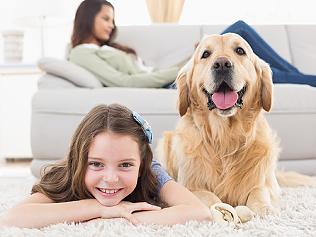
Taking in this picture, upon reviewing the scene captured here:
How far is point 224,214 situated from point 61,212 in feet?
1.68

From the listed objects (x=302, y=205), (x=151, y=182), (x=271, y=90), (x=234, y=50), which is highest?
(x=234, y=50)

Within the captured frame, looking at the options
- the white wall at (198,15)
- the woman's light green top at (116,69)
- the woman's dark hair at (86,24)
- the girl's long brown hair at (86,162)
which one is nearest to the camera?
the girl's long brown hair at (86,162)

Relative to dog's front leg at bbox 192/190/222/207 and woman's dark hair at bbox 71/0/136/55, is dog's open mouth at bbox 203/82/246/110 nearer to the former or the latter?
dog's front leg at bbox 192/190/222/207

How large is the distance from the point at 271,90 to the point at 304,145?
3.02 feet

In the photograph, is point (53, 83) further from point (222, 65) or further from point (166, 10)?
point (166, 10)

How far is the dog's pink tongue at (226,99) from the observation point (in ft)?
5.77

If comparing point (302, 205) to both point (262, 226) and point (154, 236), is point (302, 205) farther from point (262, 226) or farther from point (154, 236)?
point (154, 236)

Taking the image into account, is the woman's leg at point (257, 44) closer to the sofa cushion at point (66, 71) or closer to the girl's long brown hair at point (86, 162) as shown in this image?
the sofa cushion at point (66, 71)

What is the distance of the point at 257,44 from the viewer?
3088mm

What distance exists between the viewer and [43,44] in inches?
182

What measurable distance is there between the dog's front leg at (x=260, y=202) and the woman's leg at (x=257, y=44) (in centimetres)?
152

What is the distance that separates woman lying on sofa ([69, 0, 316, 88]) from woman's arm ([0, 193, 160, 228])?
1.64 m

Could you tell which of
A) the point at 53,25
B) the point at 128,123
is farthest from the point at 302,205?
the point at 53,25

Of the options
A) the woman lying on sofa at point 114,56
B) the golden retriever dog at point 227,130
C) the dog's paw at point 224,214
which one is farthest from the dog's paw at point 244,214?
the woman lying on sofa at point 114,56
